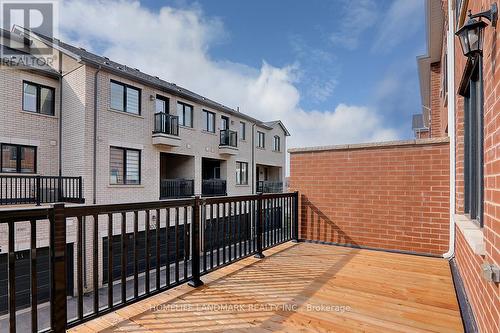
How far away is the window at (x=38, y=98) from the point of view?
8.57 m

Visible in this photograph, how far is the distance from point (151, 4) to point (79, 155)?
5.10 metres

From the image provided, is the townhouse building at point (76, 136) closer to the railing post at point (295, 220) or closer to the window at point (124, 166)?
the window at point (124, 166)

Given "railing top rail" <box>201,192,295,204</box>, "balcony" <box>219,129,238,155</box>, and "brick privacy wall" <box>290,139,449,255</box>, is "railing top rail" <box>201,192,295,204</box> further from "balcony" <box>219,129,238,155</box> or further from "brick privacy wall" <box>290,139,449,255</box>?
"balcony" <box>219,129,238,155</box>

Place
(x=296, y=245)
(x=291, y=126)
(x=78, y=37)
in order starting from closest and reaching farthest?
(x=296, y=245) < (x=78, y=37) < (x=291, y=126)

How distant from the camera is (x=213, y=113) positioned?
1402cm

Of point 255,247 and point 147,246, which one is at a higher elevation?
point 147,246

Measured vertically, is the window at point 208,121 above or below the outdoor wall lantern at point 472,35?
above

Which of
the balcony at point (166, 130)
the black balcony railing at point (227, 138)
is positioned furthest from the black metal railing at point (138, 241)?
the black balcony railing at point (227, 138)

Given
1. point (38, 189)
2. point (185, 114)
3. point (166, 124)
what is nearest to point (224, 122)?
point (185, 114)

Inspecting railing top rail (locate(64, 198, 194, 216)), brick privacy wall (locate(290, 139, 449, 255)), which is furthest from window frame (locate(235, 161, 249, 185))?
railing top rail (locate(64, 198, 194, 216))

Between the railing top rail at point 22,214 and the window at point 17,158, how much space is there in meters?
8.65

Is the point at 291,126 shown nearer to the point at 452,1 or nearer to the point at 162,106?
the point at 162,106

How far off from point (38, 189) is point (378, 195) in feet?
29.5

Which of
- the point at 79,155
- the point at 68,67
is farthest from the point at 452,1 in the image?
the point at 68,67
